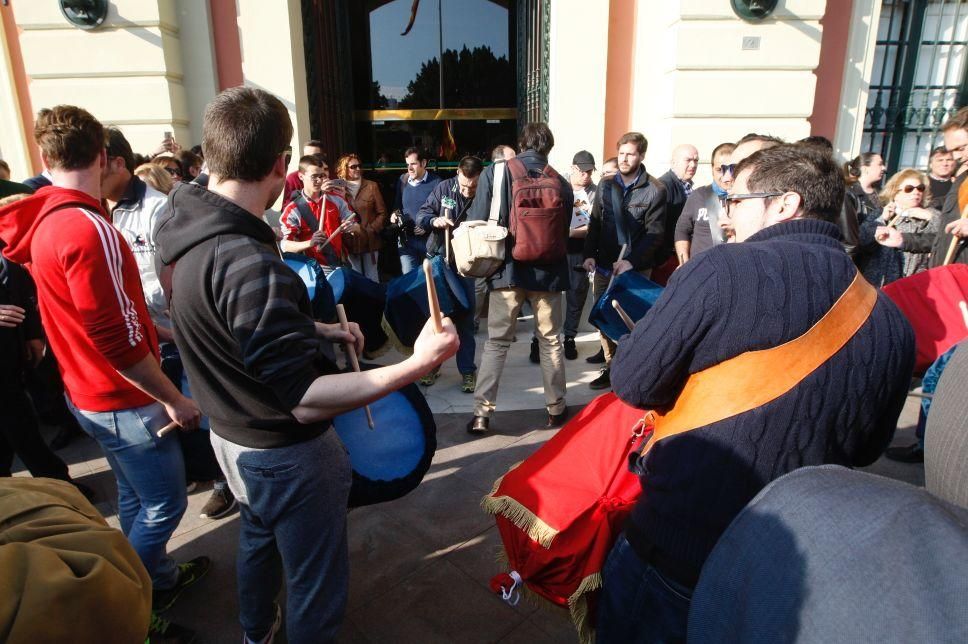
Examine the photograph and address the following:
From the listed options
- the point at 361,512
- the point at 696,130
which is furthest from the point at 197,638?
the point at 696,130

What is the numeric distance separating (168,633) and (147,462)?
69 centimetres

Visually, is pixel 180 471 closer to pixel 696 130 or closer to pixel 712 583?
pixel 712 583

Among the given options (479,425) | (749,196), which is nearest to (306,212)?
(479,425)

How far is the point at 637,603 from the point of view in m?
1.44

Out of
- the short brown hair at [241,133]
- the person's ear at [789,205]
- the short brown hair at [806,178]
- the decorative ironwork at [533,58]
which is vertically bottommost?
the person's ear at [789,205]

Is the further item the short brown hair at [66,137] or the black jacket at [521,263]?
the black jacket at [521,263]

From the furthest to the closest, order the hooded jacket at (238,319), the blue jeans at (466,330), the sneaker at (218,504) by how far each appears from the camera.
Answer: the blue jeans at (466,330), the sneaker at (218,504), the hooded jacket at (238,319)

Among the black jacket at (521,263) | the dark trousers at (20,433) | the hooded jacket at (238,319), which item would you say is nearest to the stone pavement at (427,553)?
the dark trousers at (20,433)

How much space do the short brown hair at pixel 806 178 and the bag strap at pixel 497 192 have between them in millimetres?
2388

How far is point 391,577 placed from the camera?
2588 millimetres

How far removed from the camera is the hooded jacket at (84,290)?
6.08ft

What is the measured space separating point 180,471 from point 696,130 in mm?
6131

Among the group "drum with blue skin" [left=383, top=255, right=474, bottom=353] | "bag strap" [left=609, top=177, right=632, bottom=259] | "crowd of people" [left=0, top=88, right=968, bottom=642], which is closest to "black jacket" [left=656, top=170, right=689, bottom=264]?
"bag strap" [left=609, top=177, right=632, bottom=259]

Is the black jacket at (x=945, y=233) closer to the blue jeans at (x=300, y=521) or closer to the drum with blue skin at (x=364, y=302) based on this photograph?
the drum with blue skin at (x=364, y=302)
